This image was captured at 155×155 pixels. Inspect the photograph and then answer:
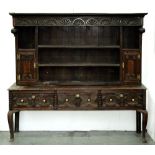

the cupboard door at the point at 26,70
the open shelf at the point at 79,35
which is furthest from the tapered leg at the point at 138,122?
the cupboard door at the point at 26,70

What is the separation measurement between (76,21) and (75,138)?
153 centimetres

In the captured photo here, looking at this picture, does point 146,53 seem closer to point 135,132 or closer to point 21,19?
point 135,132

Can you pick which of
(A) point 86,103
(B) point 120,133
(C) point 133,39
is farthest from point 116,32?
(B) point 120,133

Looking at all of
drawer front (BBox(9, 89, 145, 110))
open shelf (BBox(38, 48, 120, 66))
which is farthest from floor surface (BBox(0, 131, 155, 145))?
open shelf (BBox(38, 48, 120, 66))

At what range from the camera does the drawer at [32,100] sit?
390 centimetres

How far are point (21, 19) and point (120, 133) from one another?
206 centimetres

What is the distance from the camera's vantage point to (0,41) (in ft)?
14.2

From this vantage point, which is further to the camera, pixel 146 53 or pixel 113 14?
pixel 146 53

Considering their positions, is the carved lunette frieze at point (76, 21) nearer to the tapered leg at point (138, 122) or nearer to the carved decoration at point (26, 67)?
the carved decoration at point (26, 67)

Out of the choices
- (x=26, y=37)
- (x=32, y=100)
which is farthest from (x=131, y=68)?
(x=26, y=37)

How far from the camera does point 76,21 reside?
401 cm

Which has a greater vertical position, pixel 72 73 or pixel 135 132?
pixel 72 73

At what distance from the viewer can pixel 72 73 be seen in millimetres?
4395
